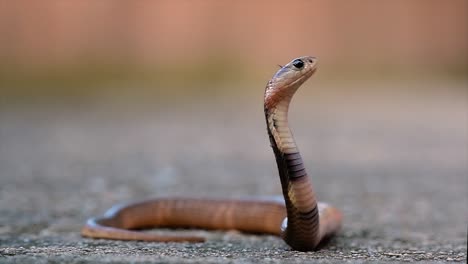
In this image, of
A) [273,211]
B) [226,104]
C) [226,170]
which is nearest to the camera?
[273,211]

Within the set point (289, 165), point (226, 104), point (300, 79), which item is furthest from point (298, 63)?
point (226, 104)

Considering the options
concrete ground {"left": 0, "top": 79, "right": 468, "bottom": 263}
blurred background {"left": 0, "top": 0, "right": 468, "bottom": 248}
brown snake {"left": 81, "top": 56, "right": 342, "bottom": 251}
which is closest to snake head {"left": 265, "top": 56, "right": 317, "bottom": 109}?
brown snake {"left": 81, "top": 56, "right": 342, "bottom": 251}

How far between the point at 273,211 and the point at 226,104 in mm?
9224

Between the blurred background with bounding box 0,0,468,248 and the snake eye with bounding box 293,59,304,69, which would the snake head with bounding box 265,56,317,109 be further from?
the blurred background with bounding box 0,0,468,248

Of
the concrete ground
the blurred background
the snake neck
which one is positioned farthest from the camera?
the blurred background

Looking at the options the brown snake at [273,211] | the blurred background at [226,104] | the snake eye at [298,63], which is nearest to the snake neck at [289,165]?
the brown snake at [273,211]

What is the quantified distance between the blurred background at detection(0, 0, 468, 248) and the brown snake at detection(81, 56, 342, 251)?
0.53 meters

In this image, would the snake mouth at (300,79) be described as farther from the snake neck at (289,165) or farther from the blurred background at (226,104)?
the blurred background at (226,104)

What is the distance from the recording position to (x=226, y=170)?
7.23m

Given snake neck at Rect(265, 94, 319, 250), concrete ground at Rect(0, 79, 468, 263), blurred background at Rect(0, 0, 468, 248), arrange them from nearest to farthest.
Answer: snake neck at Rect(265, 94, 319, 250) → concrete ground at Rect(0, 79, 468, 263) → blurred background at Rect(0, 0, 468, 248)

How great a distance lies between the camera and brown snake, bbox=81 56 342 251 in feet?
10.7

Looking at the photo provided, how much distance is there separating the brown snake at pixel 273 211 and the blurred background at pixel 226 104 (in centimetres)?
53

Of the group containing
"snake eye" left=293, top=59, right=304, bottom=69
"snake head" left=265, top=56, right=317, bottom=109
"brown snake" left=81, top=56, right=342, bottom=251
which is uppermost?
"snake eye" left=293, top=59, right=304, bottom=69

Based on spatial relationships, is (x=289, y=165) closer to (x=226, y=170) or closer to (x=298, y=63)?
(x=298, y=63)
